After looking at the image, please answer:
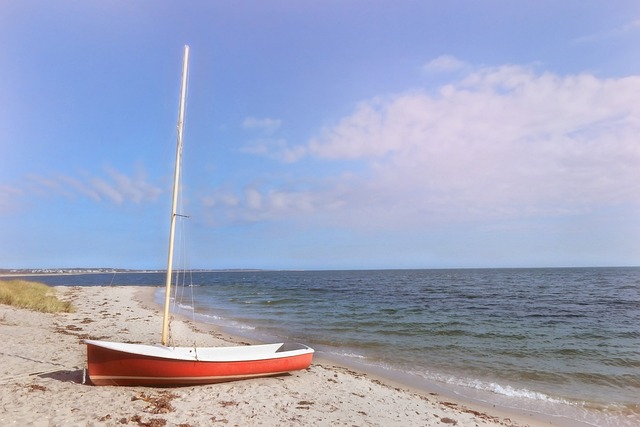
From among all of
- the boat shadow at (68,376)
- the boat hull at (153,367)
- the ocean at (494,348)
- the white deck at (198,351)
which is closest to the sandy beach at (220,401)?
the boat shadow at (68,376)

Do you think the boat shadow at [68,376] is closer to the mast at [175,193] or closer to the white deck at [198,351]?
the white deck at [198,351]

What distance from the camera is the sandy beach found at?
828 cm

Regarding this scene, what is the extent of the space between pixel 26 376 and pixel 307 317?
21.2 meters

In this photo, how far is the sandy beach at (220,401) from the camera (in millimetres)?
8281

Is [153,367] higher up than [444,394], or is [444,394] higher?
[153,367]

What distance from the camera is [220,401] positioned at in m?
9.64

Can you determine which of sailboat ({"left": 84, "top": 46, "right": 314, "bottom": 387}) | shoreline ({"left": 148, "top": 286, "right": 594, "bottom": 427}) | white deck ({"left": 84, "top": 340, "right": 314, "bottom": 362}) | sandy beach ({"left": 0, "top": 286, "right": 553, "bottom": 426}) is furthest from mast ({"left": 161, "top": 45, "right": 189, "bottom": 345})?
shoreline ({"left": 148, "top": 286, "right": 594, "bottom": 427})

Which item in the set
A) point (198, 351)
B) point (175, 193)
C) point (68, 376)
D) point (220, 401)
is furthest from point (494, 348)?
point (68, 376)

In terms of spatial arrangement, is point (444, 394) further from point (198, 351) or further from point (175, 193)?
point (175, 193)

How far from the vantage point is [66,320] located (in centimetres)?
2303

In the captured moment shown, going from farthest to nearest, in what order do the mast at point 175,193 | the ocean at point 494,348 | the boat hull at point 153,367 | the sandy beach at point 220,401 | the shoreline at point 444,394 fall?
the ocean at point 494,348
the mast at point 175,193
the shoreline at point 444,394
the boat hull at point 153,367
the sandy beach at point 220,401

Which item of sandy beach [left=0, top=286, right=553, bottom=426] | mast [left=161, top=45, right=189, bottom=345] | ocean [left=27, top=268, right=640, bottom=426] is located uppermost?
mast [left=161, top=45, right=189, bottom=345]

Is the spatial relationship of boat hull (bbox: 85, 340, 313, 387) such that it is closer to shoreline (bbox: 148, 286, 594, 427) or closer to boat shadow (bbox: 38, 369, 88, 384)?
boat shadow (bbox: 38, 369, 88, 384)

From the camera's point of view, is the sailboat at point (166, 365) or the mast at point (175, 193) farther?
the mast at point (175, 193)
